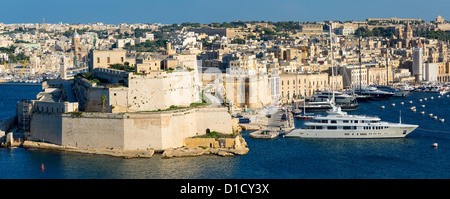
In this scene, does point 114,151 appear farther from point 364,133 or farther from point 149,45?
point 149,45

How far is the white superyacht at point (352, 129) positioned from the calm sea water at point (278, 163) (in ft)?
1.06

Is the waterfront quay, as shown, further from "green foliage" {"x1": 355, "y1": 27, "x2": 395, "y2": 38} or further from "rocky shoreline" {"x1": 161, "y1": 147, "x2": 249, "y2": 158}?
"green foliage" {"x1": 355, "y1": 27, "x2": 395, "y2": 38}

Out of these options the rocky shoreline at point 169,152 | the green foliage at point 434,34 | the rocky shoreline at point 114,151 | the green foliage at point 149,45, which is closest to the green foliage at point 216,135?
the rocky shoreline at point 169,152

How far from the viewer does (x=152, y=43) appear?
71.2m

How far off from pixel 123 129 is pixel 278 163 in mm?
4362

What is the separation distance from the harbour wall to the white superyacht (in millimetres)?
3983

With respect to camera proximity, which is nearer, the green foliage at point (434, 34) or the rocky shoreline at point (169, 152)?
the rocky shoreline at point (169, 152)

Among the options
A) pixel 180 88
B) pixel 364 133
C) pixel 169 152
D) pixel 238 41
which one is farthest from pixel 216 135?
pixel 238 41

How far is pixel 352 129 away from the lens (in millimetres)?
22469

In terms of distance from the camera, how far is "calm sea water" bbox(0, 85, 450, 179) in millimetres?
17297

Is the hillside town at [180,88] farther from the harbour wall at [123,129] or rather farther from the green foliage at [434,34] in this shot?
the green foliage at [434,34]

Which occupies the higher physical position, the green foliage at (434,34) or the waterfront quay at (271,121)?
the green foliage at (434,34)

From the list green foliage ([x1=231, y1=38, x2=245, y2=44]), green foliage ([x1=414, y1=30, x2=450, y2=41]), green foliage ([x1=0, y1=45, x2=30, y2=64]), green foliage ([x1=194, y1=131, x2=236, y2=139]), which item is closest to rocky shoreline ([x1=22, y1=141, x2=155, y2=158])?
green foliage ([x1=194, y1=131, x2=236, y2=139])

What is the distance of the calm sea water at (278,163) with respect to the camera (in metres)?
17.3
